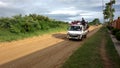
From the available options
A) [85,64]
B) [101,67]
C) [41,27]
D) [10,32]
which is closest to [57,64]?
[85,64]

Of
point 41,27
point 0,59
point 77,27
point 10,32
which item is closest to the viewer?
point 0,59

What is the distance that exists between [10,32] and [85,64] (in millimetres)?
16655

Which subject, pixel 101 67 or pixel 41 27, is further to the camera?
pixel 41 27

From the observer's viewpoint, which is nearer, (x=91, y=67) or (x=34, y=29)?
(x=91, y=67)

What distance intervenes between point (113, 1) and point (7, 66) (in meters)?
64.3

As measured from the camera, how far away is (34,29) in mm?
33625

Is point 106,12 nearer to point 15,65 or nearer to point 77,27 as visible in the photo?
point 77,27

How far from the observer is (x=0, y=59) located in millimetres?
13258

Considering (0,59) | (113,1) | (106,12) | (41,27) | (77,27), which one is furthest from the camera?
(106,12)

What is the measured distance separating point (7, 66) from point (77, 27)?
18937 mm

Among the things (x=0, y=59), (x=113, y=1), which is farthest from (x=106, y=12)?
(x=0, y=59)

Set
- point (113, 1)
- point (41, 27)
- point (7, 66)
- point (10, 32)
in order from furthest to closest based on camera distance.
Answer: point (113, 1) < point (41, 27) < point (10, 32) < point (7, 66)

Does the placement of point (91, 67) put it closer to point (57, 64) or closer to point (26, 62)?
point (57, 64)

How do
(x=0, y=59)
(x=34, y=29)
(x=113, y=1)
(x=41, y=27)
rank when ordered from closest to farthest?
(x=0, y=59) → (x=34, y=29) → (x=41, y=27) → (x=113, y=1)
